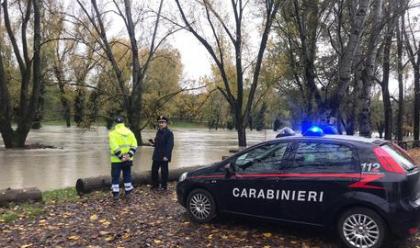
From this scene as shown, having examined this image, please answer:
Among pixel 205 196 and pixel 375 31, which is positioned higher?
pixel 375 31

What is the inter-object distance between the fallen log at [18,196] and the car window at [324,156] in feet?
18.3

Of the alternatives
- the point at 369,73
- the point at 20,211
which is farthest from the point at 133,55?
the point at 20,211

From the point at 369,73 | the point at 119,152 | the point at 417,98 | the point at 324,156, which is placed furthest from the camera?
the point at 417,98

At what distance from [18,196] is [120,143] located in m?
2.21

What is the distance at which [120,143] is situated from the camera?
9.72 meters

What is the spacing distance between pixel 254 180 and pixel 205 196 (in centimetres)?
95

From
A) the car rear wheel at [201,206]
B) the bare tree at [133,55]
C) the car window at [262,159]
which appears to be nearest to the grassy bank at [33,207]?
the car rear wheel at [201,206]

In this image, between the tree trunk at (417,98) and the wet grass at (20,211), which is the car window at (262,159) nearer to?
the wet grass at (20,211)

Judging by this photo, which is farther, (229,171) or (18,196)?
(18,196)

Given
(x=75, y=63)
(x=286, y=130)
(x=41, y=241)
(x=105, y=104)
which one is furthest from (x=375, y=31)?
(x=75, y=63)

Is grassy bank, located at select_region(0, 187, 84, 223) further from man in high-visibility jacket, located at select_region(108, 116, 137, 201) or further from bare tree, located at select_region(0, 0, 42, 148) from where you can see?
bare tree, located at select_region(0, 0, 42, 148)

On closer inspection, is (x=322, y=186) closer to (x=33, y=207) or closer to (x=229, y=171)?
(x=229, y=171)

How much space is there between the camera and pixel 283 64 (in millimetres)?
27203

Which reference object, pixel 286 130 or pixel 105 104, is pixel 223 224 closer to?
pixel 286 130
